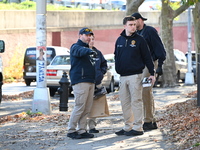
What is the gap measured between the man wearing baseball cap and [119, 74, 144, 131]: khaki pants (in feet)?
1.74

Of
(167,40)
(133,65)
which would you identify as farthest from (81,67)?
(167,40)

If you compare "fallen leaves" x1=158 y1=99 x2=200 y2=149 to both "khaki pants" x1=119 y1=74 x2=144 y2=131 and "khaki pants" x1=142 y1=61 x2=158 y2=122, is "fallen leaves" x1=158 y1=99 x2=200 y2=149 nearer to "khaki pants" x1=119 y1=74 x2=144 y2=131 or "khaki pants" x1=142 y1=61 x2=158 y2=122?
"khaki pants" x1=142 y1=61 x2=158 y2=122

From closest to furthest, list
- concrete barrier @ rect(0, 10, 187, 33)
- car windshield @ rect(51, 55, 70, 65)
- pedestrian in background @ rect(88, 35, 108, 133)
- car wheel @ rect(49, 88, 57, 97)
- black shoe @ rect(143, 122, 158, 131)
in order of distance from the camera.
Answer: pedestrian in background @ rect(88, 35, 108, 133) < black shoe @ rect(143, 122, 158, 131) < car wheel @ rect(49, 88, 57, 97) < car windshield @ rect(51, 55, 70, 65) < concrete barrier @ rect(0, 10, 187, 33)

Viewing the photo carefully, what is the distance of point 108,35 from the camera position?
41.6m

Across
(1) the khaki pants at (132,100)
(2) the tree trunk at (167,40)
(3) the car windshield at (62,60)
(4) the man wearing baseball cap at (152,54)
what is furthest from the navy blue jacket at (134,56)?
(2) the tree trunk at (167,40)

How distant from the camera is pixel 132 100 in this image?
9.42 metres

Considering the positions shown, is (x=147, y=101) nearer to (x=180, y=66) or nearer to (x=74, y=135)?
(x=74, y=135)

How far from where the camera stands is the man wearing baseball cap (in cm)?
993

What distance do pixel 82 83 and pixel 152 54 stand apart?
157cm

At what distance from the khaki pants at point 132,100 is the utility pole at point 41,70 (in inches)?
157

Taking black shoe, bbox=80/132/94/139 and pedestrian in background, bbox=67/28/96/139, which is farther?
black shoe, bbox=80/132/94/139

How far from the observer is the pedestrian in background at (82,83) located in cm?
923

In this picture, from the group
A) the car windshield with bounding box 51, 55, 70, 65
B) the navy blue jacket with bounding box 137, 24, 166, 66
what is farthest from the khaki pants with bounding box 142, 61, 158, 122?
the car windshield with bounding box 51, 55, 70, 65

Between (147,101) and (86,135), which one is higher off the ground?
(147,101)
